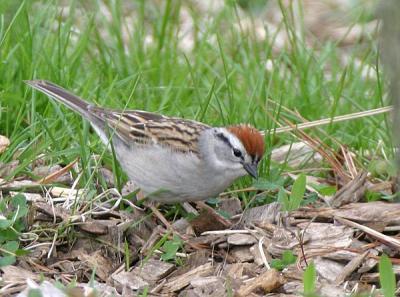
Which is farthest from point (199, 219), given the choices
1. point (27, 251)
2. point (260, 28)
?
point (260, 28)

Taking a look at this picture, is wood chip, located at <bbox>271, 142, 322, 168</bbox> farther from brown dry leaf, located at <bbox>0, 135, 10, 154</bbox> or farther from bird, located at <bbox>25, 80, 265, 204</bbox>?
brown dry leaf, located at <bbox>0, 135, 10, 154</bbox>

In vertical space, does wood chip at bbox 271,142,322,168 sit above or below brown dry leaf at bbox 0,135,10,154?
below

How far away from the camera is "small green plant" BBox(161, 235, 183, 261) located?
4.49m

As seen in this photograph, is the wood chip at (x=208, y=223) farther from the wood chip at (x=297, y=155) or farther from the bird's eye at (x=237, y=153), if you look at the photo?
the wood chip at (x=297, y=155)

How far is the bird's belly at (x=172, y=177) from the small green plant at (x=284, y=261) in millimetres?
787

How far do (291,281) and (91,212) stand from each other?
1.15 meters

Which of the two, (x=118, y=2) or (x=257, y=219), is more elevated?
(x=118, y=2)

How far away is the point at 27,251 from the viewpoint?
4395mm

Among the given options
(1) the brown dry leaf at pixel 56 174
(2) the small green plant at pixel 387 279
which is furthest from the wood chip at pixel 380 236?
(1) the brown dry leaf at pixel 56 174

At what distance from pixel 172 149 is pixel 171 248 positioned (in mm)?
820

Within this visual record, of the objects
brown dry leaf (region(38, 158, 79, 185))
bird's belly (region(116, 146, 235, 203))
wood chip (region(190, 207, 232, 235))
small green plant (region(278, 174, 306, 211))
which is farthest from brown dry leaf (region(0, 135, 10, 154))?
small green plant (region(278, 174, 306, 211))

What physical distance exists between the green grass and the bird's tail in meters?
0.10

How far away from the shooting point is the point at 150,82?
6598 mm

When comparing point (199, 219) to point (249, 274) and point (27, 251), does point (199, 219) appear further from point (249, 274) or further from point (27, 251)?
point (27, 251)
